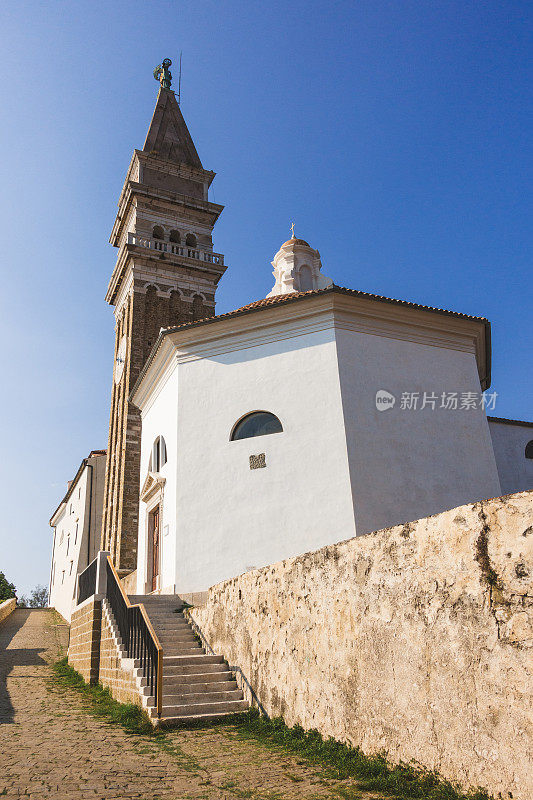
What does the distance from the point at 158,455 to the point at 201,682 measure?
864cm

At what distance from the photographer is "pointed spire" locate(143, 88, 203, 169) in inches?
1271

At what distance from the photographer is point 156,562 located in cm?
1567

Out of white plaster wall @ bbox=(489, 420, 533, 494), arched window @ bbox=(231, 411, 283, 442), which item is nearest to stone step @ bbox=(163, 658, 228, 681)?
arched window @ bbox=(231, 411, 283, 442)

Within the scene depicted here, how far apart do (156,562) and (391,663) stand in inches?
469

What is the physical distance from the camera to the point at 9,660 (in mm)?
14195

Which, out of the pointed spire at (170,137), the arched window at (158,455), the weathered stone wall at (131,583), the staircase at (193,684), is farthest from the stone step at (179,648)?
the pointed spire at (170,137)

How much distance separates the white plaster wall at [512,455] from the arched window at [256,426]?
331 inches

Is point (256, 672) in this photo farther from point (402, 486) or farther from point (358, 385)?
point (358, 385)

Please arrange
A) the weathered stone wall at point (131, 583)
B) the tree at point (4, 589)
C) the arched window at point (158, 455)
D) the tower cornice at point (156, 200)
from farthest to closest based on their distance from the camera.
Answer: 1. the tree at point (4, 589)
2. the tower cornice at point (156, 200)
3. the weathered stone wall at point (131, 583)
4. the arched window at point (158, 455)

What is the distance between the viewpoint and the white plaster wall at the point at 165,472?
44.7ft

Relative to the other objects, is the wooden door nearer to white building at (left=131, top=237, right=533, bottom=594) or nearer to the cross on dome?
white building at (left=131, top=237, right=533, bottom=594)

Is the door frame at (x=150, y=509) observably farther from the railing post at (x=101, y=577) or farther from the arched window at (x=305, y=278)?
the arched window at (x=305, y=278)

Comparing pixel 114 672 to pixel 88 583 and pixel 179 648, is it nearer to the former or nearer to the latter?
pixel 179 648

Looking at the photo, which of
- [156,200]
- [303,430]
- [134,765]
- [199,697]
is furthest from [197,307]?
[134,765]
